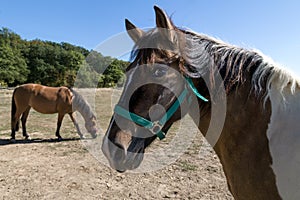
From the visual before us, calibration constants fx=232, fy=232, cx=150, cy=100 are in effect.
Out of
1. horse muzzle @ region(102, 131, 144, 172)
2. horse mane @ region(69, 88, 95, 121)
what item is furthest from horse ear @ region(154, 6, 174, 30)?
horse mane @ region(69, 88, 95, 121)

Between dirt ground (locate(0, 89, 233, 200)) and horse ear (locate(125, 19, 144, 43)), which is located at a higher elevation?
horse ear (locate(125, 19, 144, 43))

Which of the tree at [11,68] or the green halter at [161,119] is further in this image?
the tree at [11,68]

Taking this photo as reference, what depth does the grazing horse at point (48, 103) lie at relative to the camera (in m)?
7.45

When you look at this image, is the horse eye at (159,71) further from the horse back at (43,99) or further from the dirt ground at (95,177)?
the horse back at (43,99)

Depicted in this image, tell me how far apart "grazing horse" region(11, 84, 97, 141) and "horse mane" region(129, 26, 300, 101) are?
256 inches

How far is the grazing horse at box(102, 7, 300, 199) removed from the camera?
1.31 metres

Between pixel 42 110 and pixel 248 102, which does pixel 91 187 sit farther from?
pixel 42 110

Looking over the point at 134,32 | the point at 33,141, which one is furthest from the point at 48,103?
the point at 134,32

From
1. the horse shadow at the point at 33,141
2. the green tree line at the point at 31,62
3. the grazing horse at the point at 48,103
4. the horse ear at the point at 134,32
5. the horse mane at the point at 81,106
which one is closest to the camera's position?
the horse ear at the point at 134,32

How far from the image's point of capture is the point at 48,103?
299 inches

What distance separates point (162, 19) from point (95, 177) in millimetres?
3601

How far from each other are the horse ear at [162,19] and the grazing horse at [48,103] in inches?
259

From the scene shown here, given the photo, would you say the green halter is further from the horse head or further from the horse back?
the horse back

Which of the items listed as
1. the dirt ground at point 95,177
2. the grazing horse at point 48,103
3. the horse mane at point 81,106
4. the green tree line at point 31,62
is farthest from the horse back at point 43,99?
the green tree line at point 31,62
